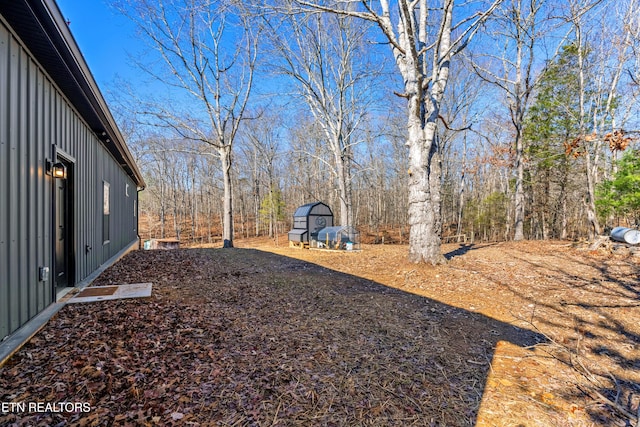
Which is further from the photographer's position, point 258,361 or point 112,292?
point 112,292

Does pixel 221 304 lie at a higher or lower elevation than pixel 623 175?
lower

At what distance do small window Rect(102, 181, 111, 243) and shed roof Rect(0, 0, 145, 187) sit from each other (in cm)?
182

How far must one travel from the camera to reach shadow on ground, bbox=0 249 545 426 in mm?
1883

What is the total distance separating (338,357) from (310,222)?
11.1m

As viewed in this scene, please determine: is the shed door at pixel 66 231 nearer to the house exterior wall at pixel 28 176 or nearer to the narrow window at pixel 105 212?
the house exterior wall at pixel 28 176

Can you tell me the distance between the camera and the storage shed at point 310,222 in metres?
13.6

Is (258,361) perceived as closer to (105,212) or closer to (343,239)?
(105,212)

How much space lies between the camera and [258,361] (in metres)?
2.49

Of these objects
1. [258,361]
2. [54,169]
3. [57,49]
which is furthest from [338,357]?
[57,49]

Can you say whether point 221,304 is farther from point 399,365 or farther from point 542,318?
point 542,318

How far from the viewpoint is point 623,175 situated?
31.4ft

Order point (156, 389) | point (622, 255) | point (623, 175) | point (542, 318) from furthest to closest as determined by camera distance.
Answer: point (623, 175) < point (622, 255) < point (542, 318) < point (156, 389)

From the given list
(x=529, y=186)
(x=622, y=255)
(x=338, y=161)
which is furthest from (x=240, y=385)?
(x=529, y=186)

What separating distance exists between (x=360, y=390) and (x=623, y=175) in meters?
12.2
